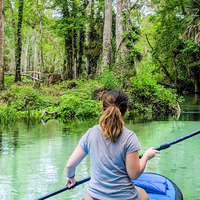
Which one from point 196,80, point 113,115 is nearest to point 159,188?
point 113,115

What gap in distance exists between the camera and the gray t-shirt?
213cm

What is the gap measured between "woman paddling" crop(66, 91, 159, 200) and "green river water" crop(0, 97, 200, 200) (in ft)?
7.37

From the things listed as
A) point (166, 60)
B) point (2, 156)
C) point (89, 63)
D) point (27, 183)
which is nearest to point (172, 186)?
point (27, 183)

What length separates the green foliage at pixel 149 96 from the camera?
1384cm

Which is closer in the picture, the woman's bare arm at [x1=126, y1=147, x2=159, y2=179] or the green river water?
the woman's bare arm at [x1=126, y1=147, x2=159, y2=179]

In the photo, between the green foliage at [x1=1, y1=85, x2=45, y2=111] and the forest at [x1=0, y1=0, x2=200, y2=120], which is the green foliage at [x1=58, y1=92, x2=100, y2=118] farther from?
the green foliage at [x1=1, y1=85, x2=45, y2=111]

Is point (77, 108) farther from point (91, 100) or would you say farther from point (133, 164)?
point (133, 164)

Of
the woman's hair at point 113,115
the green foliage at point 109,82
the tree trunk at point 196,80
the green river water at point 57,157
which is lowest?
the green river water at point 57,157

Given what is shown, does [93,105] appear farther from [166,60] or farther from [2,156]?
[166,60]

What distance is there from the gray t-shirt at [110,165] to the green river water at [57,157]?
7.36 feet

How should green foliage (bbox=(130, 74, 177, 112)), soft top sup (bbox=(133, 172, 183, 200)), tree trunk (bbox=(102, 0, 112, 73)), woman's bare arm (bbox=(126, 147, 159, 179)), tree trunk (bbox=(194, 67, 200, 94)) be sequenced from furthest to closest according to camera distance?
tree trunk (bbox=(194, 67, 200, 94)) → tree trunk (bbox=(102, 0, 112, 73)) → green foliage (bbox=(130, 74, 177, 112)) → soft top sup (bbox=(133, 172, 183, 200)) → woman's bare arm (bbox=(126, 147, 159, 179))

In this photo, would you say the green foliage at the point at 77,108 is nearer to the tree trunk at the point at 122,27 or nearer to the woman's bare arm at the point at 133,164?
the tree trunk at the point at 122,27

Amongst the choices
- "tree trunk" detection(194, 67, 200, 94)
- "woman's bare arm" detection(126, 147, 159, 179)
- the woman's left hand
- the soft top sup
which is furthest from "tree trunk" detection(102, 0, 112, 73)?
"tree trunk" detection(194, 67, 200, 94)

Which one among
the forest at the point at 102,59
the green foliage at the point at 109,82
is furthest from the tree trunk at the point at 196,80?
the green foliage at the point at 109,82
